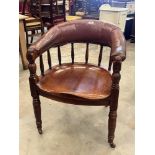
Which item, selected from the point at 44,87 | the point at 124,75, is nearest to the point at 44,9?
the point at 124,75

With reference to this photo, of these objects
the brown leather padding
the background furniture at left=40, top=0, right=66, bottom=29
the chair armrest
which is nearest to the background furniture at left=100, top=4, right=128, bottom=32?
the background furniture at left=40, top=0, right=66, bottom=29

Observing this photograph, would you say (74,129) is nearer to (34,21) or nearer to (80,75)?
(80,75)

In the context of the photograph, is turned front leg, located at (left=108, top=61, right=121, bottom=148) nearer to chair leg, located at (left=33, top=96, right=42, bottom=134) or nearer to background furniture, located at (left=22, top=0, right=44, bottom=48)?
chair leg, located at (left=33, top=96, right=42, bottom=134)

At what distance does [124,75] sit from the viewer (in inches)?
100

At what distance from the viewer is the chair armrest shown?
1232 millimetres

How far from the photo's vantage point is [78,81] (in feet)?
4.95

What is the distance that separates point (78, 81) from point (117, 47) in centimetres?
36

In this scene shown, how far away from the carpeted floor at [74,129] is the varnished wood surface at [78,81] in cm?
40

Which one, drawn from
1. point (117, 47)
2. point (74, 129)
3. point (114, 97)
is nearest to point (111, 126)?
point (114, 97)

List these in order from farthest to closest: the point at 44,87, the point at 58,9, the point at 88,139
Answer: the point at 58,9, the point at 88,139, the point at 44,87
